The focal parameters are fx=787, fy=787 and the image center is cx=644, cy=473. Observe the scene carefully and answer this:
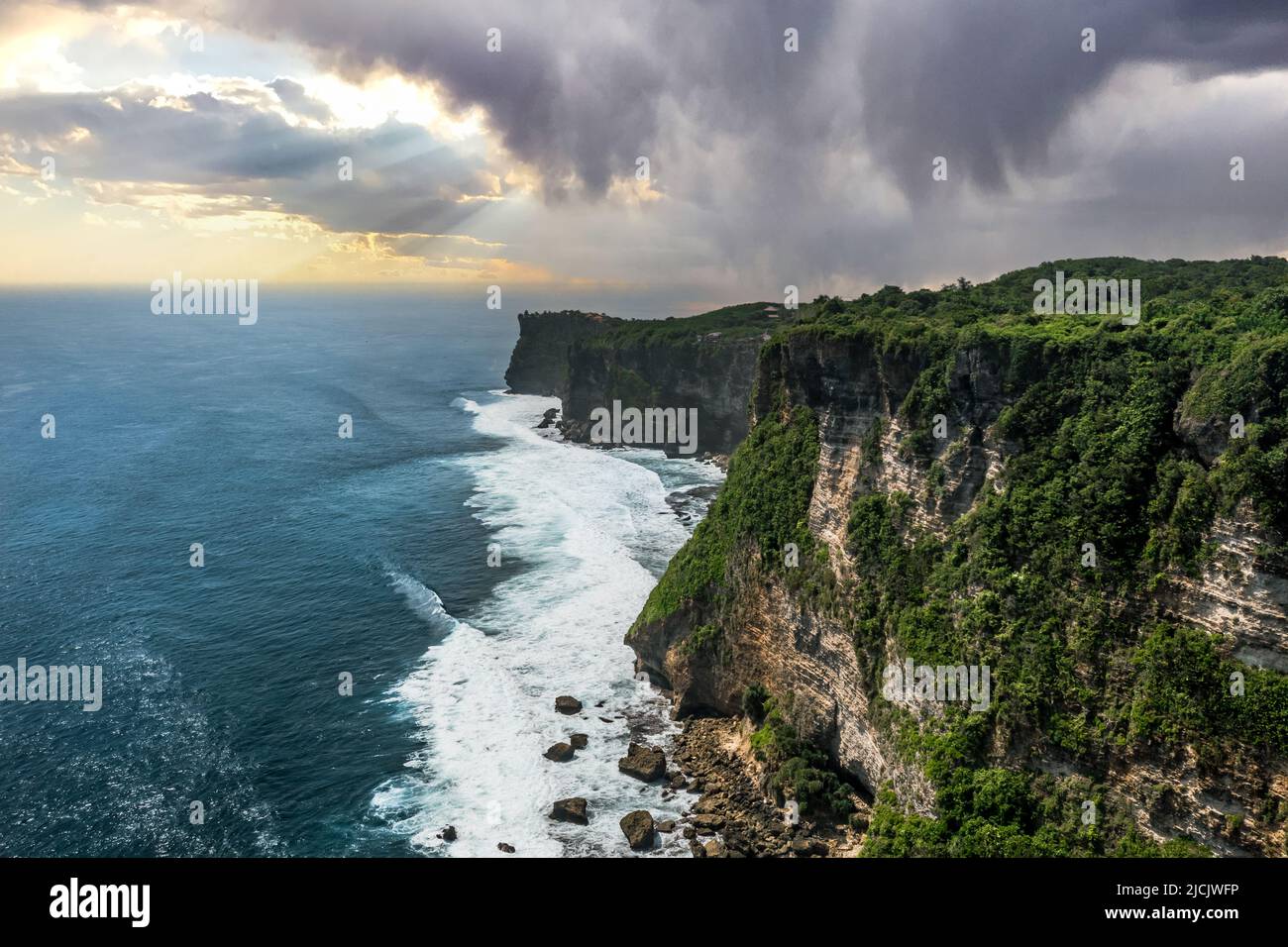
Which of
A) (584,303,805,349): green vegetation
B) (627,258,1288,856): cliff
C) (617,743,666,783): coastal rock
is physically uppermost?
(584,303,805,349): green vegetation

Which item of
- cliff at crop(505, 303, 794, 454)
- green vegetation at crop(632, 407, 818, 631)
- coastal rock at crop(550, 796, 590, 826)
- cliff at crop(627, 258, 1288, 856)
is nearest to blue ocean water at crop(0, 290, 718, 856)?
coastal rock at crop(550, 796, 590, 826)

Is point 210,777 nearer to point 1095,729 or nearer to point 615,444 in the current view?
point 1095,729

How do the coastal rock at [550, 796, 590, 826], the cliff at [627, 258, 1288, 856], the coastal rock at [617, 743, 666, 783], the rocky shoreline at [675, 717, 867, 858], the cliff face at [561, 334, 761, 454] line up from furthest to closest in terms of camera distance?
the cliff face at [561, 334, 761, 454]
the coastal rock at [617, 743, 666, 783]
the coastal rock at [550, 796, 590, 826]
the rocky shoreline at [675, 717, 867, 858]
the cliff at [627, 258, 1288, 856]

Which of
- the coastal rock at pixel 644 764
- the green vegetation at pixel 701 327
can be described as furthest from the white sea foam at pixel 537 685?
the green vegetation at pixel 701 327

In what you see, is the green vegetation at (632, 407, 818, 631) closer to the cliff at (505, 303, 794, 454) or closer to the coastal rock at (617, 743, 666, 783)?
the coastal rock at (617, 743, 666, 783)

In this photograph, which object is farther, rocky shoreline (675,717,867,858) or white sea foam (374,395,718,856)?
white sea foam (374,395,718,856)

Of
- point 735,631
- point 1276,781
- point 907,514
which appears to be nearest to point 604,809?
point 735,631

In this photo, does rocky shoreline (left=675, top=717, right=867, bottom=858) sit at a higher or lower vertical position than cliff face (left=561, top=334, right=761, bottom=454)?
lower
